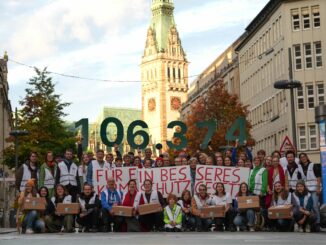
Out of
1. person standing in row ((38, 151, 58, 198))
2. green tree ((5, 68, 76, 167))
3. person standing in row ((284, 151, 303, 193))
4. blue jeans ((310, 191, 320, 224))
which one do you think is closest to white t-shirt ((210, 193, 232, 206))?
person standing in row ((284, 151, 303, 193))

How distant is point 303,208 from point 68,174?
6152 mm

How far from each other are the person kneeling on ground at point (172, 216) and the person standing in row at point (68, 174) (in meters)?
2.56

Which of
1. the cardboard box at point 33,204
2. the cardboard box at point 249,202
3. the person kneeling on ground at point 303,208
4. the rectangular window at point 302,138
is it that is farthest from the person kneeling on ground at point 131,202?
the rectangular window at point 302,138

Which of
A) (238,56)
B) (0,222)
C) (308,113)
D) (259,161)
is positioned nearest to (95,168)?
(259,161)

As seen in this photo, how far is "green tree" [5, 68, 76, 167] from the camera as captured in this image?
191 feet

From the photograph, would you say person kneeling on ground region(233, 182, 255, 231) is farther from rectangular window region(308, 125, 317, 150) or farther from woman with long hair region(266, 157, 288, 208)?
rectangular window region(308, 125, 317, 150)

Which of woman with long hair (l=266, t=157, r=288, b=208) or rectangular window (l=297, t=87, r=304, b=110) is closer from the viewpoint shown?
woman with long hair (l=266, t=157, r=288, b=208)

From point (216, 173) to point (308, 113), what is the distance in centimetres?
4355

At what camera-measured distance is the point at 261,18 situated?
76625mm

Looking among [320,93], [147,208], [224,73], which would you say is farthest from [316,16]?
[147,208]

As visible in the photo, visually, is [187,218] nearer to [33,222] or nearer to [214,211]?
[214,211]

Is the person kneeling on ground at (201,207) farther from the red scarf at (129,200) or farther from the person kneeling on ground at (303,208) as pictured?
the person kneeling on ground at (303,208)

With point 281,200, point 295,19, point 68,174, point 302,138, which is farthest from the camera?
point 295,19

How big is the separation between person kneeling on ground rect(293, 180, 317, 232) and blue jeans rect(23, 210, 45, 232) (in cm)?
632
